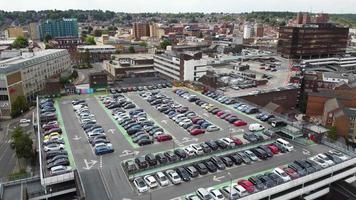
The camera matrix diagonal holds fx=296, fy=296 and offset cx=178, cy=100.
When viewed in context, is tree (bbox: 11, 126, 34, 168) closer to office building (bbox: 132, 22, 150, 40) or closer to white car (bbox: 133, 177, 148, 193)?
white car (bbox: 133, 177, 148, 193)

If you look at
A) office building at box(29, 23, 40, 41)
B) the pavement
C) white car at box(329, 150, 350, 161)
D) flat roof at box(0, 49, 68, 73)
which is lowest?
the pavement

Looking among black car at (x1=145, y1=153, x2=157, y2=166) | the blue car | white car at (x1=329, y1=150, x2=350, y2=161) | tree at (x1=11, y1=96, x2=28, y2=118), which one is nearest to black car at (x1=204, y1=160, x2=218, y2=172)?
black car at (x1=145, y1=153, x2=157, y2=166)

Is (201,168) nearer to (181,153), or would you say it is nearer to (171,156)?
(181,153)

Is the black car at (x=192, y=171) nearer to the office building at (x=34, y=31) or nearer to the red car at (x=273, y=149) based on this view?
the red car at (x=273, y=149)

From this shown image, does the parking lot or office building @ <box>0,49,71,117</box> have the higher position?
office building @ <box>0,49,71,117</box>

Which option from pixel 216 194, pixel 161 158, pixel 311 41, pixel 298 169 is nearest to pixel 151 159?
pixel 161 158

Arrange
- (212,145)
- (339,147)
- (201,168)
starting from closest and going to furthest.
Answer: (201,168) < (339,147) < (212,145)

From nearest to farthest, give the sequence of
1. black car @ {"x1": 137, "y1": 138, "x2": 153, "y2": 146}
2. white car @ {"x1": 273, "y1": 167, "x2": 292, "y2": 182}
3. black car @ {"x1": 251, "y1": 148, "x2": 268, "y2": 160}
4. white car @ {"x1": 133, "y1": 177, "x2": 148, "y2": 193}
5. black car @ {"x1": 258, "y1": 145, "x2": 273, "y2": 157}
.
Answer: white car @ {"x1": 133, "y1": 177, "x2": 148, "y2": 193}, white car @ {"x1": 273, "y1": 167, "x2": 292, "y2": 182}, black car @ {"x1": 251, "y1": 148, "x2": 268, "y2": 160}, black car @ {"x1": 258, "y1": 145, "x2": 273, "y2": 157}, black car @ {"x1": 137, "y1": 138, "x2": 153, "y2": 146}

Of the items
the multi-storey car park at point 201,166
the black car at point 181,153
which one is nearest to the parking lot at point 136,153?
the multi-storey car park at point 201,166

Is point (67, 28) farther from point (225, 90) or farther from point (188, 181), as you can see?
point (188, 181)
